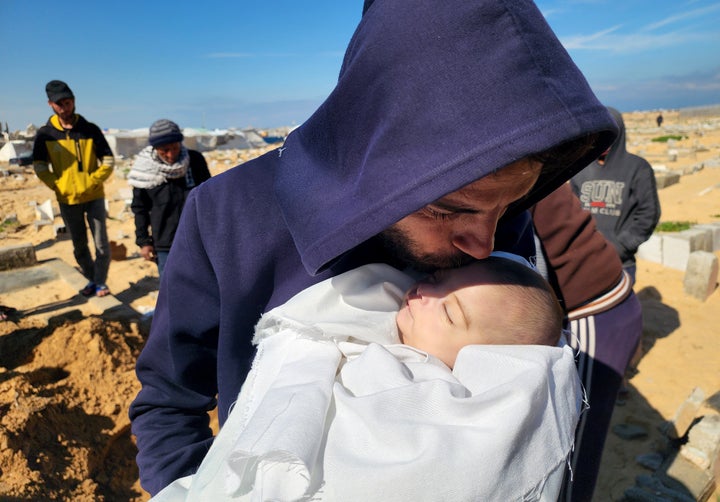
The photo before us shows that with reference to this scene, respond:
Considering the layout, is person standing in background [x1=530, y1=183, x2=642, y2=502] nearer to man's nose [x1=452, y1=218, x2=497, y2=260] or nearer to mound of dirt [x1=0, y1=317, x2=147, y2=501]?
man's nose [x1=452, y1=218, x2=497, y2=260]

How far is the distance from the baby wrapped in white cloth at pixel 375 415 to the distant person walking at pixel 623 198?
385 cm

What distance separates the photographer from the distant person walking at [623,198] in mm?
4523

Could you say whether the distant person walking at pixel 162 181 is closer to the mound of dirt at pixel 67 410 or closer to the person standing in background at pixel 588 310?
the mound of dirt at pixel 67 410

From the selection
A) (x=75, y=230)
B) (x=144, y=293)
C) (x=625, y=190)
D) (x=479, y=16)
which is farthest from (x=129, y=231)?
(x=479, y=16)

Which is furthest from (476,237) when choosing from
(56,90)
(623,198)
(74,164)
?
(74,164)

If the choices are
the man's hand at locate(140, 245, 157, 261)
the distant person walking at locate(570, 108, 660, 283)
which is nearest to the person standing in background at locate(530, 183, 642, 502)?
the distant person walking at locate(570, 108, 660, 283)

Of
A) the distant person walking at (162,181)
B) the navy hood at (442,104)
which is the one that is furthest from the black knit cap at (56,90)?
the navy hood at (442,104)

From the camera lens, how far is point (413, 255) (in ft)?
4.36

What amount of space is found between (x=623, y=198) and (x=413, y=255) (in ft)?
13.5

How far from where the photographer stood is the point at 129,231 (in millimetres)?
11109

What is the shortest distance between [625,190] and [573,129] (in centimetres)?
434

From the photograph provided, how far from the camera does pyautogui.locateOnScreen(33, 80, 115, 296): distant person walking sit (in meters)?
5.60

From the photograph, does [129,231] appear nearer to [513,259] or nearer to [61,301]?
[61,301]

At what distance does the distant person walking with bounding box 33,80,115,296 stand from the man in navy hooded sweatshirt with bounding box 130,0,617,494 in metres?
5.22
